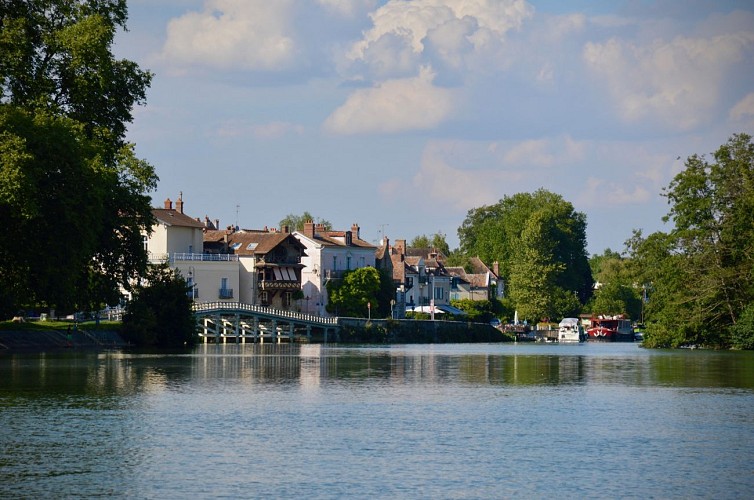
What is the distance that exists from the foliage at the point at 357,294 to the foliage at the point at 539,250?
2663 centimetres

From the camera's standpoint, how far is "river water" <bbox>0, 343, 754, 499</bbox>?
19438 millimetres

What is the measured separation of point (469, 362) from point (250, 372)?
14.8 metres

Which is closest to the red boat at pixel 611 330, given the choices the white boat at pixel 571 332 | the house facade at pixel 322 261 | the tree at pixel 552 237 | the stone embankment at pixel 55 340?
the white boat at pixel 571 332

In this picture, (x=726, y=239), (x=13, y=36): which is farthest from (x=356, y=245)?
(x=13, y=36)

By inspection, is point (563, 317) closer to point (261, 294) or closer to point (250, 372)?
point (261, 294)

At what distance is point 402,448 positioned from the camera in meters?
23.4

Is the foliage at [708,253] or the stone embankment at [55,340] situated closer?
the stone embankment at [55,340]

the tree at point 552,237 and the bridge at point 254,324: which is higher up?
the tree at point 552,237

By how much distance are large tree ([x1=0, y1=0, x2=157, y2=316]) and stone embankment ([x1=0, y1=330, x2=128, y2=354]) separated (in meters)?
5.97

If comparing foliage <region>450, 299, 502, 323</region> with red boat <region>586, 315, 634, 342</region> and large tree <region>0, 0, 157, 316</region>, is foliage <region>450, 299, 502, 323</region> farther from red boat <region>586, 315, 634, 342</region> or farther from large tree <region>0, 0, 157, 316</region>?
large tree <region>0, 0, 157, 316</region>

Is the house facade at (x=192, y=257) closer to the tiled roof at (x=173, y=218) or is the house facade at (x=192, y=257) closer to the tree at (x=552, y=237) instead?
the tiled roof at (x=173, y=218)

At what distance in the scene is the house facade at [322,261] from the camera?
113938 mm

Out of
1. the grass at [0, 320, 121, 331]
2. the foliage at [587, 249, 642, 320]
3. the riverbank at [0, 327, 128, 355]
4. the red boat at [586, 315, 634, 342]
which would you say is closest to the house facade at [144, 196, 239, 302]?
the grass at [0, 320, 121, 331]

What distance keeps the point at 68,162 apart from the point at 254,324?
4892cm
